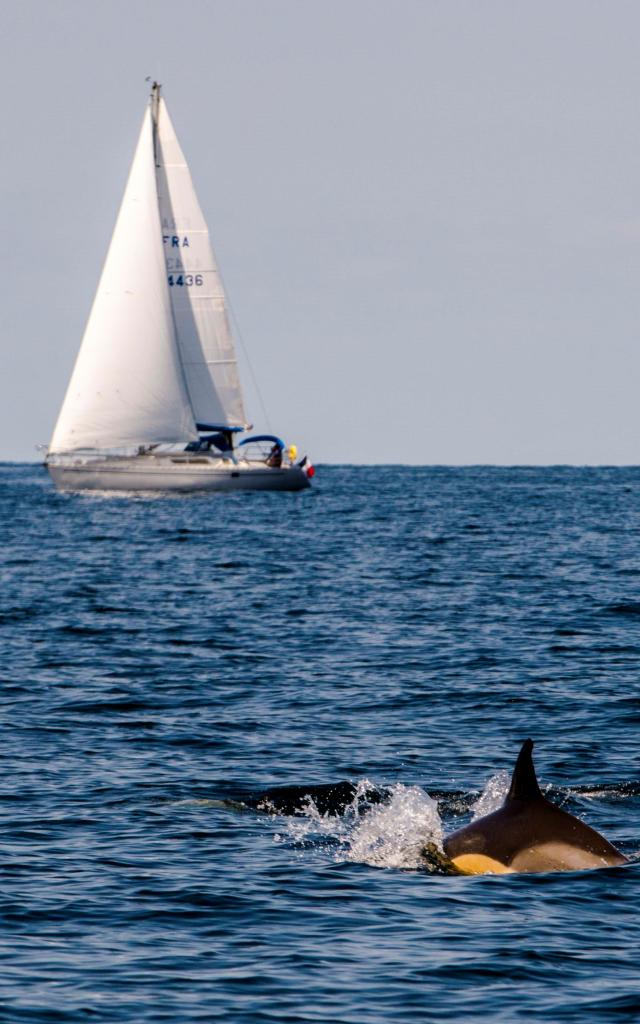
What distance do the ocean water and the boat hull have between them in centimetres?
4321

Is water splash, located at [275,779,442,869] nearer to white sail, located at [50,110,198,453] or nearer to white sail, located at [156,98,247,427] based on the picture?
white sail, located at [50,110,198,453]

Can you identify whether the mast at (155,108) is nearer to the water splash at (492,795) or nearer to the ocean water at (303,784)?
the ocean water at (303,784)

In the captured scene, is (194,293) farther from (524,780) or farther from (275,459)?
(524,780)

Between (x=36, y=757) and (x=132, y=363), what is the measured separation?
228 ft

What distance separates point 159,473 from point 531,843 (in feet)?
245

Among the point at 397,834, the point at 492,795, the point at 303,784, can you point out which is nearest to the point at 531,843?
the point at 397,834

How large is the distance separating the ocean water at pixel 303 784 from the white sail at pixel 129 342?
4370 centimetres

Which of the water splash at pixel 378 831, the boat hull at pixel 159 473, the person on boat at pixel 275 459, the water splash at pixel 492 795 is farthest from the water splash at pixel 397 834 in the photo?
the person on boat at pixel 275 459

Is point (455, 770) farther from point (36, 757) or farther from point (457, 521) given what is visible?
point (457, 521)

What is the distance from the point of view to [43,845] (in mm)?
14875

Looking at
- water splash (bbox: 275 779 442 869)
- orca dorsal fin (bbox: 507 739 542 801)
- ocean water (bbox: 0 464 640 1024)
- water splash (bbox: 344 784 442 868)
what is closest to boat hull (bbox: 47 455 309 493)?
ocean water (bbox: 0 464 640 1024)

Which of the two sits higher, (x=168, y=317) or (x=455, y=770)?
(x=168, y=317)

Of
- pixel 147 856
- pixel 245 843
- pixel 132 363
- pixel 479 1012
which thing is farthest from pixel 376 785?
pixel 132 363

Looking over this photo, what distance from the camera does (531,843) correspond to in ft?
46.1
